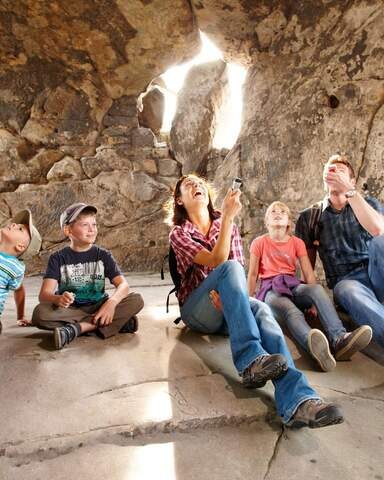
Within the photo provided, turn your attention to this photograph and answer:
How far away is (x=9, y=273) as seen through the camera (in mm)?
2076

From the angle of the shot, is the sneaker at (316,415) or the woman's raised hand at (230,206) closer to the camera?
the sneaker at (316,415)

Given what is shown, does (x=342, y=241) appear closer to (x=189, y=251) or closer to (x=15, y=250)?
(x=189, y=251)

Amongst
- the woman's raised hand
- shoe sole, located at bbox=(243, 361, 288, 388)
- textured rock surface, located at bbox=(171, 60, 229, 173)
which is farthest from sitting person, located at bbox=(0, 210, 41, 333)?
textured rock surface, located at bbox=(171, 60, 229, 173)

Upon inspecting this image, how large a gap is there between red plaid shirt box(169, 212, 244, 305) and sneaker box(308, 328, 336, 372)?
0.59 m

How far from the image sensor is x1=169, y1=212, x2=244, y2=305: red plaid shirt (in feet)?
6.58

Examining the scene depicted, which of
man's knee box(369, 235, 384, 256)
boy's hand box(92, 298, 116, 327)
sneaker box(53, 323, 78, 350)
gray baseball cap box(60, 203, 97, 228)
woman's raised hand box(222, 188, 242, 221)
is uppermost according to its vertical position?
woman's raised hand box(222, 188, 242, 221)

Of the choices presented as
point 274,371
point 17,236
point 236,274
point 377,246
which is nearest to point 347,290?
point 377,246

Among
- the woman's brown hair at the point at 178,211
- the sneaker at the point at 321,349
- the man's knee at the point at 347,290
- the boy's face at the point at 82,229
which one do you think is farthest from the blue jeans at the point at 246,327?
the boy's face at the point at 82,229

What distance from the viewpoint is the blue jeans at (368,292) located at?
189 centimetres

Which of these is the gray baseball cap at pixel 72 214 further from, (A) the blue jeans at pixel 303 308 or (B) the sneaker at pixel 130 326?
(A) the blue jeans at pixel 303 308

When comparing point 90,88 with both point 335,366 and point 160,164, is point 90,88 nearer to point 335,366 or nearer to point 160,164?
point 160,164

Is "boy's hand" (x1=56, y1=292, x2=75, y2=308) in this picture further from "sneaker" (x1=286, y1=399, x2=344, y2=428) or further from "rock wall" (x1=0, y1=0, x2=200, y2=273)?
"rock wall" (x1=0, y1=0, x2=200, y2=273)

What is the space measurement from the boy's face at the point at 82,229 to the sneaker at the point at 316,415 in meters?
1.44

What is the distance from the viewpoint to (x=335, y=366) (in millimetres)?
1819
